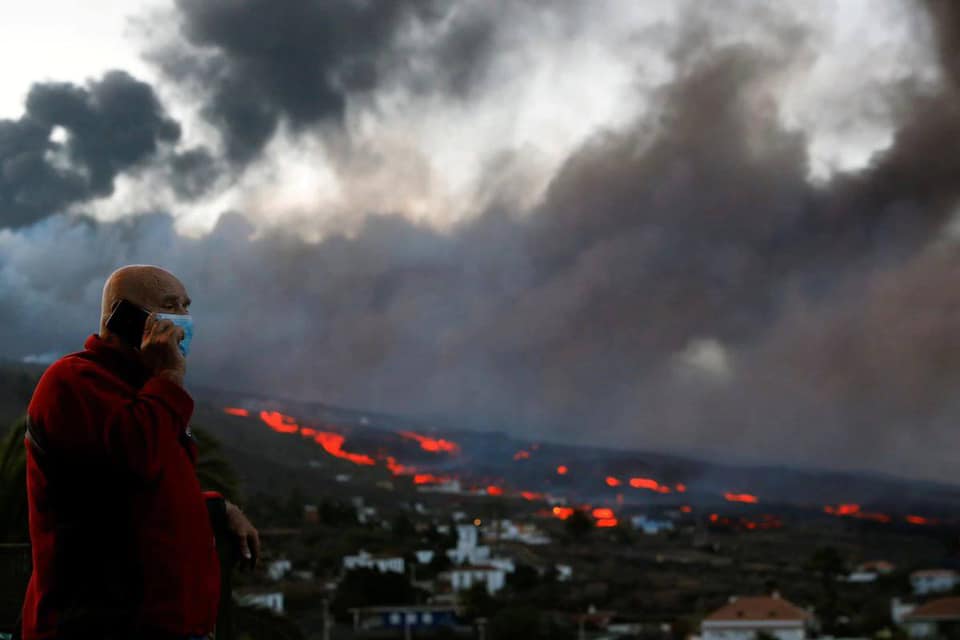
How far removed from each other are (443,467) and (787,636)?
68.5m

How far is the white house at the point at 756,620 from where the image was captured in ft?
126

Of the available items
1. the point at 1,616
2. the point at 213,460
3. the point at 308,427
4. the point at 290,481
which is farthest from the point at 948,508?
the point at 1,616

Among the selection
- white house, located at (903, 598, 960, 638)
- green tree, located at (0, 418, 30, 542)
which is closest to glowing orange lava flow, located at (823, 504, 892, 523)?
white house, located at (903, 598, 960, 638)

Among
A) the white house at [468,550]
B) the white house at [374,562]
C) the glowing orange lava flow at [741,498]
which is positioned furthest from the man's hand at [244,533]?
the glowing orange lava flow at [741,498]

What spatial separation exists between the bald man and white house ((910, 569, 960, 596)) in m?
43.1

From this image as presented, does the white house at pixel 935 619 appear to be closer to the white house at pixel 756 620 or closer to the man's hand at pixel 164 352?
the white house at pixel 756 620

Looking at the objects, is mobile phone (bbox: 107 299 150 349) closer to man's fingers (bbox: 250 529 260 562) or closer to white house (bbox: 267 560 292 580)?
man's fingers (bbox: 250 529 260 562)

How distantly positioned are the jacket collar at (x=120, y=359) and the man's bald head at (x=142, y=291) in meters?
0.03

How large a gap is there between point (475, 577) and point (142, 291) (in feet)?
171

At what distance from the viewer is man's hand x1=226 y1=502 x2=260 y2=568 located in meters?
2.38

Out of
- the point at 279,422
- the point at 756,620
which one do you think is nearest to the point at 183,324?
the point at 756,620

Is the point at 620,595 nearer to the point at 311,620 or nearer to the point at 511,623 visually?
the point at 511,623

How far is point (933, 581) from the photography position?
43469 millimetres

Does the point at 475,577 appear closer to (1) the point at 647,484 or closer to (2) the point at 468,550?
(2) the point at 468,550
